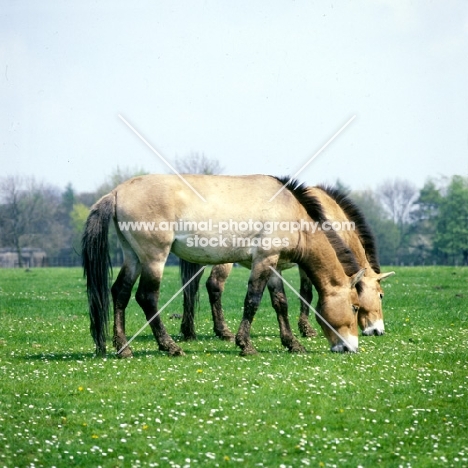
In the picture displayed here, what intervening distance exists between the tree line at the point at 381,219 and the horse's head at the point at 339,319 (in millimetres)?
49854

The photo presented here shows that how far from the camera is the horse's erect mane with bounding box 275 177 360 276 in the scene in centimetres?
1166

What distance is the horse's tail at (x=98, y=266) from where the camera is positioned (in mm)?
10617

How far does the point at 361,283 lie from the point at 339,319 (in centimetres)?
216

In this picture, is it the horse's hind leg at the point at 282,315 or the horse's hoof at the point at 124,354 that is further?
the horse's hind leg at the point at 282,315

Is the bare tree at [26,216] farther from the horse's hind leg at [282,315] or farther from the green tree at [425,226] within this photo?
the horse's hind leg at [282,315]

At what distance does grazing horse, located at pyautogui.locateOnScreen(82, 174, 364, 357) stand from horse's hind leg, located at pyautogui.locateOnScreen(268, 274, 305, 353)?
0.02 m

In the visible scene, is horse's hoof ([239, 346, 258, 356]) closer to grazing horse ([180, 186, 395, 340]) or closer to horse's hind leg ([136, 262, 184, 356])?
horse's hind leg ([136, 262, 184, 356])

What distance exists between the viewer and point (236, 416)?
7555 mm

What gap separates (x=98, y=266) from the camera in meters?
10.7

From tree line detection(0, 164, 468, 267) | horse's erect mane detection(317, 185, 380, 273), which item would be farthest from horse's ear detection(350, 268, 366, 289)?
tree line detection(0, 164, 468, 267)

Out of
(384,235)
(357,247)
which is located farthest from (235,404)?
(384,235)

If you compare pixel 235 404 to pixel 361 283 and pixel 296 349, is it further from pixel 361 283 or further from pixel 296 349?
pixel 361 283

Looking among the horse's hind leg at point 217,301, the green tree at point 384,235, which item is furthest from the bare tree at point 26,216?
the horse's hind leg at point 217,301

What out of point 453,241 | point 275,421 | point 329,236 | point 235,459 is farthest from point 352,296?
point 453,241
